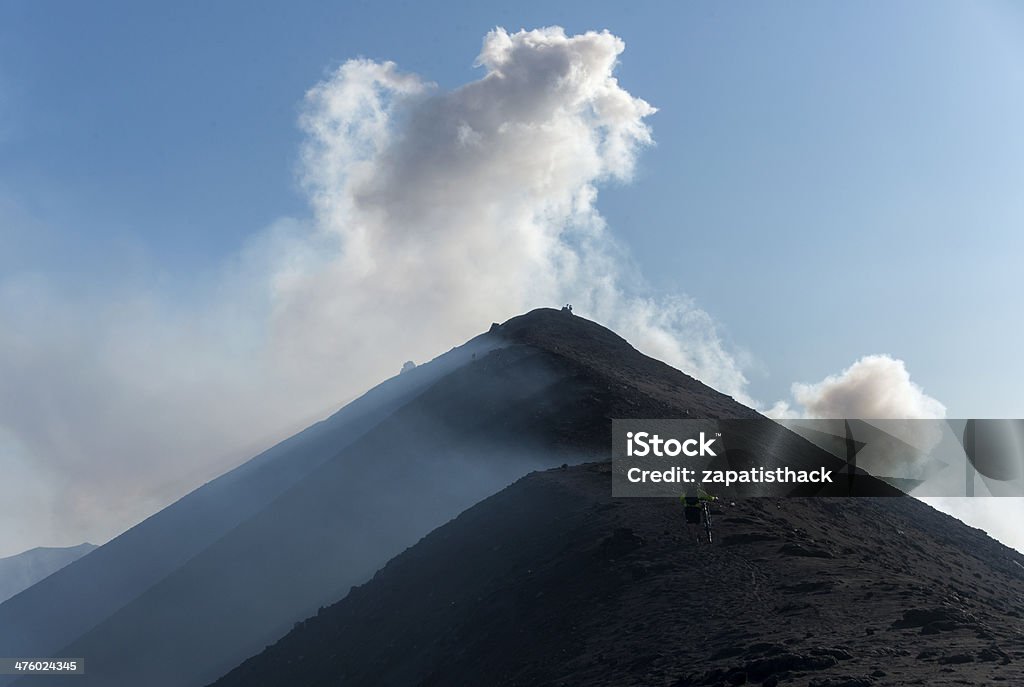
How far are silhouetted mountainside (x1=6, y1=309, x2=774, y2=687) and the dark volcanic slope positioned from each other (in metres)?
9.38

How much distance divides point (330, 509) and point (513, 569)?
3107cm

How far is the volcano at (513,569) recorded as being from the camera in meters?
28.3

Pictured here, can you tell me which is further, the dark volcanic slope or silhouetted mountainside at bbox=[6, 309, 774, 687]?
silhouetted mountainside at bbox=[6, 309, 774, 687]

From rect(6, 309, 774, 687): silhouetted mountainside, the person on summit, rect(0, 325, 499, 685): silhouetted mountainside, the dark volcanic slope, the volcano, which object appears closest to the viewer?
the dark volcanic slope

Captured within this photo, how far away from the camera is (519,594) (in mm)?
37969

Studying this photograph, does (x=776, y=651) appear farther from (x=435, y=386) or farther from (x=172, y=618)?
(x=435, y=386)

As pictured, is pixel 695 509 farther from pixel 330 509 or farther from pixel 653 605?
pixel 330 509

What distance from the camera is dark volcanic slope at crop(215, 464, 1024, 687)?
25594mm

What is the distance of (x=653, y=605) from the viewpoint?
31.8 m

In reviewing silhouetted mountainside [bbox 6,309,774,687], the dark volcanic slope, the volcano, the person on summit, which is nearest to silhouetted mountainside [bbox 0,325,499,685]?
silhouetted mountainside [bbox 6,309,774,687]

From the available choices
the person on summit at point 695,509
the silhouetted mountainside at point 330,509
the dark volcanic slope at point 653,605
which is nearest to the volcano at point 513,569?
the dark volcanic slope at point 653,605

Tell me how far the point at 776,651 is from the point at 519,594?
14420 millimetres

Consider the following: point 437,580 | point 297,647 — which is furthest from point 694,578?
point 297,647

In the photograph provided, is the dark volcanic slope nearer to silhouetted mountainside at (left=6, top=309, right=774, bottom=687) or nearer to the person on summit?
the person on summit
